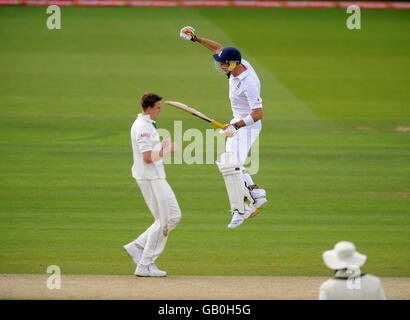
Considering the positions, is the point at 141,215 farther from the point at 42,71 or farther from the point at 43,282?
the point at 42,71

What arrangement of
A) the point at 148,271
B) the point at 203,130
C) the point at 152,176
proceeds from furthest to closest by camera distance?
the point at 203,130, the point at 148,271, the point at 152,176

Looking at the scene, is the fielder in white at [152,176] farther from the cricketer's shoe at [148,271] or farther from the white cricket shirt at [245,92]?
the white cricket shirt at [245,92]

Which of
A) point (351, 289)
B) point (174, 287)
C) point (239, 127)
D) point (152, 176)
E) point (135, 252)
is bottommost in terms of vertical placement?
point (351, 289)

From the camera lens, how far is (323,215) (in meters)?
14.2

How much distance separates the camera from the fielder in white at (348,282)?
710 cm

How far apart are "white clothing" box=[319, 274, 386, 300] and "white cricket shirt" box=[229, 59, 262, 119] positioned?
463 cm

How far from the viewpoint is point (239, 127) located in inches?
444

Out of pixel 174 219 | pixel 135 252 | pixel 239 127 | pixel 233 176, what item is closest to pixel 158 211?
pixel 174 219

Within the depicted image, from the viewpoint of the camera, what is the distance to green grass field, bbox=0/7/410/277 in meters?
12.5

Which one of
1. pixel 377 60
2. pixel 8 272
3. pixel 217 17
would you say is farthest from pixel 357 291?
pixel 217 17

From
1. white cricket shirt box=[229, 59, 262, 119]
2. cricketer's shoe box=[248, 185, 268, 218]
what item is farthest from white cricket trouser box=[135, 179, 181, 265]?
white cricket shirt box=[229, 59, 262, 119]

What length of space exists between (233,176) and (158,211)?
150 cm

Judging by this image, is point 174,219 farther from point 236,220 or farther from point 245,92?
point 245,92

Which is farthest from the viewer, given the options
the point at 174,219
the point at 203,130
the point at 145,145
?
the point at 203,130
